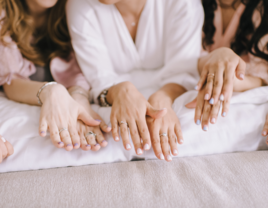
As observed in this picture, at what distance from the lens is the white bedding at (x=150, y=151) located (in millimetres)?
754

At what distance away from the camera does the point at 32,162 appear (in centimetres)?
75

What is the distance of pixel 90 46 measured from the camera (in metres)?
1.10

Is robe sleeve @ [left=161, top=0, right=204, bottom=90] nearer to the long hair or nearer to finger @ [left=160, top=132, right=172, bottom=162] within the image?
finger @ [left=160, top=132, right=172, bottom=162]

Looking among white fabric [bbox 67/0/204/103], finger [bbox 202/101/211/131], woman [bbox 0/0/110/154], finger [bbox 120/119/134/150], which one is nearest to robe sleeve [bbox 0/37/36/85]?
woman [bbox 0/0/110/154]

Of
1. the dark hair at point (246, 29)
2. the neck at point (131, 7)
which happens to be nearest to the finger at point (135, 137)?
the neck at point (131, 7)

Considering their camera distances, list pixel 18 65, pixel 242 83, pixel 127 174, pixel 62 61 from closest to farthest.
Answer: pixel 127 174 < pixel 242 83 < pixel 18 65 < pixel 62 61

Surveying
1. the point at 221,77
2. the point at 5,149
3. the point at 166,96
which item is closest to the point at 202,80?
the point at 221,77

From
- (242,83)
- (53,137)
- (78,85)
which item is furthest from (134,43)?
(53,137)

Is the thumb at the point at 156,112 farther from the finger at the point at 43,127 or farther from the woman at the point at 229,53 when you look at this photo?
the finger at the point at 43,127

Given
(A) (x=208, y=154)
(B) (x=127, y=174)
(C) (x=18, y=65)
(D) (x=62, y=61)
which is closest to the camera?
(B) (x=127, y=174)

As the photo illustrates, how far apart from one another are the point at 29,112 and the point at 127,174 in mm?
481

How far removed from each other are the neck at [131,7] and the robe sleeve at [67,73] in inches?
15.1

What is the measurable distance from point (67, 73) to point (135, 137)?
66 centimetres

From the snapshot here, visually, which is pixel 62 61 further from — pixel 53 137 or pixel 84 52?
pixel 53 137
